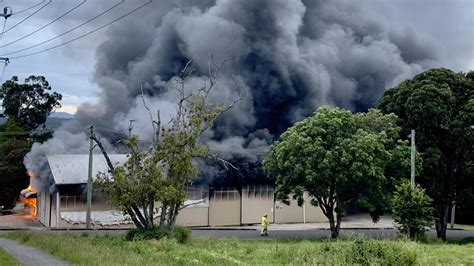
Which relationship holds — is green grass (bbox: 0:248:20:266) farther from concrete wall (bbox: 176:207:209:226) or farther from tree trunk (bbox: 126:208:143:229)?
concrete wall (bbox: 176:207:209:226)

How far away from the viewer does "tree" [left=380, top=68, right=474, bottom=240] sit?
36750mm

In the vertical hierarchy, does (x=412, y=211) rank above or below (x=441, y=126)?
below

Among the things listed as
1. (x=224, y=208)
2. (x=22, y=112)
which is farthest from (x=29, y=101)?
(x=224, y=208)

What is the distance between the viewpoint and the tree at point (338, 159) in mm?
33781

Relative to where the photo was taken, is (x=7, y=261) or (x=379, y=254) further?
(x=379, y=254)

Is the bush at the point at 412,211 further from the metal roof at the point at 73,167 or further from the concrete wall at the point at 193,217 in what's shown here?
the metal roof at the point at 73,167

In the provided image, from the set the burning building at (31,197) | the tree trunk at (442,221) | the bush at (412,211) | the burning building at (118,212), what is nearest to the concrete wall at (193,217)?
the burning building at (118,212)

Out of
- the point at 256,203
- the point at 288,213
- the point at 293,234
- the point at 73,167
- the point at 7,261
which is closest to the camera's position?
the point at 7,261

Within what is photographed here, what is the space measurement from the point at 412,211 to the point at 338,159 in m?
4.88

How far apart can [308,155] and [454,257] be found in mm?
14316

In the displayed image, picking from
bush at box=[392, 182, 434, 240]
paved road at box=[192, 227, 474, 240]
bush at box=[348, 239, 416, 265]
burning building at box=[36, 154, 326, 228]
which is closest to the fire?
burning building at box=[36, 154, 326, 228]

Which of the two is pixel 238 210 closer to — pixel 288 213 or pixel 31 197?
pixel 288 213

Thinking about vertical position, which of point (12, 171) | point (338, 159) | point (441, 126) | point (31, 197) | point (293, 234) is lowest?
point (293, 234)

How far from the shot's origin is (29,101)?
273ft
